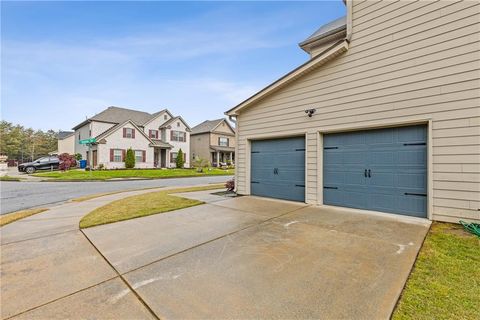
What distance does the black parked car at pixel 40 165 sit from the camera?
20172 millimetres

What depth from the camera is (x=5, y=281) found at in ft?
7.60

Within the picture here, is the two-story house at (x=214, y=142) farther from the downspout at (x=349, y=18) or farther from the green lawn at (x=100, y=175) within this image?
the downspout at (x=349, y=18)

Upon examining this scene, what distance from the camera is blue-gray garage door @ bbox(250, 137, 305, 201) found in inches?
260

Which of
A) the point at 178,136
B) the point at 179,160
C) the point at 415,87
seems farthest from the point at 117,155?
the point at 415,87

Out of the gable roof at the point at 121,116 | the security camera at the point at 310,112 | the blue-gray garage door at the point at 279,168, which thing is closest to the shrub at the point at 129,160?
the gable roof at the point at 121,116

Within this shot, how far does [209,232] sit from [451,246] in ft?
12.4

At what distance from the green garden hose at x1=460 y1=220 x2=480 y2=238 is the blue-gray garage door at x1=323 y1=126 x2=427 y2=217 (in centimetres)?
63

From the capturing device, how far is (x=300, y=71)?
247 inches

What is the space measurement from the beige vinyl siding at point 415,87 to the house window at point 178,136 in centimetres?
2401

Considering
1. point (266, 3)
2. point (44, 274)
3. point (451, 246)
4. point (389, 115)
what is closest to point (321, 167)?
point (389, 115)

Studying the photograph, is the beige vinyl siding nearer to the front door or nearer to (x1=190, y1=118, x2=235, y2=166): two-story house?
the front door

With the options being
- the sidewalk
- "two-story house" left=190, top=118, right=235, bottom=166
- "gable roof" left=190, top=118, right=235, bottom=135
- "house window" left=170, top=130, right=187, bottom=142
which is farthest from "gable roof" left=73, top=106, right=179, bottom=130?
the sidewalk

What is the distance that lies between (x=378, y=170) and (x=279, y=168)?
2.84 metres

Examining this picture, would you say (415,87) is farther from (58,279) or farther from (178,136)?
(178,136)
